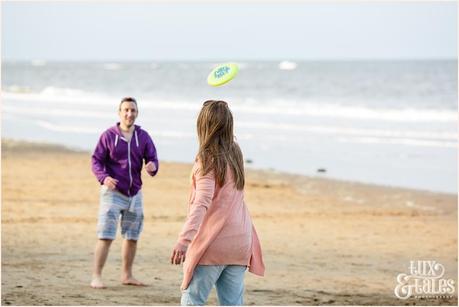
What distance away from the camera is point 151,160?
296 inches

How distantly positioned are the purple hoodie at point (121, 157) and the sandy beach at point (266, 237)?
3.11 feet

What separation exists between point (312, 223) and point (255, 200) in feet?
6.56

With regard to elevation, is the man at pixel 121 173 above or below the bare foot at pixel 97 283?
above

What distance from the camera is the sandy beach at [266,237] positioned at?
761 cm

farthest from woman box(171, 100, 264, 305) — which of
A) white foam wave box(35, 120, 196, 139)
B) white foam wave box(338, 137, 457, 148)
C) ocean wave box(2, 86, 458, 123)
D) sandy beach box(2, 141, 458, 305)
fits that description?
ocean wave box(2, 86, 458, 123)

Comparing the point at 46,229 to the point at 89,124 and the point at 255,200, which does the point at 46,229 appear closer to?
the point at 255,200

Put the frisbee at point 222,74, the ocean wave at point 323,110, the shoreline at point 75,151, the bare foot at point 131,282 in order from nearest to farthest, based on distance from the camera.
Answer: the frisbee at point 222,74
the bare foot at point 131,282
the shoreline at point 75,151
the ocean wave at point 323,110

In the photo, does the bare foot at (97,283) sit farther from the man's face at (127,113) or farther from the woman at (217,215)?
the woman at (217,215)

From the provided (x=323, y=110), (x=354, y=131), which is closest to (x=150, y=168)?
(x=354, y=131)

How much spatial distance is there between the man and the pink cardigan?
2.54m

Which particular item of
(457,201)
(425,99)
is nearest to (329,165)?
(457,201)

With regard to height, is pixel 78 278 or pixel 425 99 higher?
pixel 425 99

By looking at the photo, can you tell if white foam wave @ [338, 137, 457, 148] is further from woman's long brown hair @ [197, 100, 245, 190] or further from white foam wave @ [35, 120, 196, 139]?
woman's long brown hair @ [197, 100, 245, 190]
